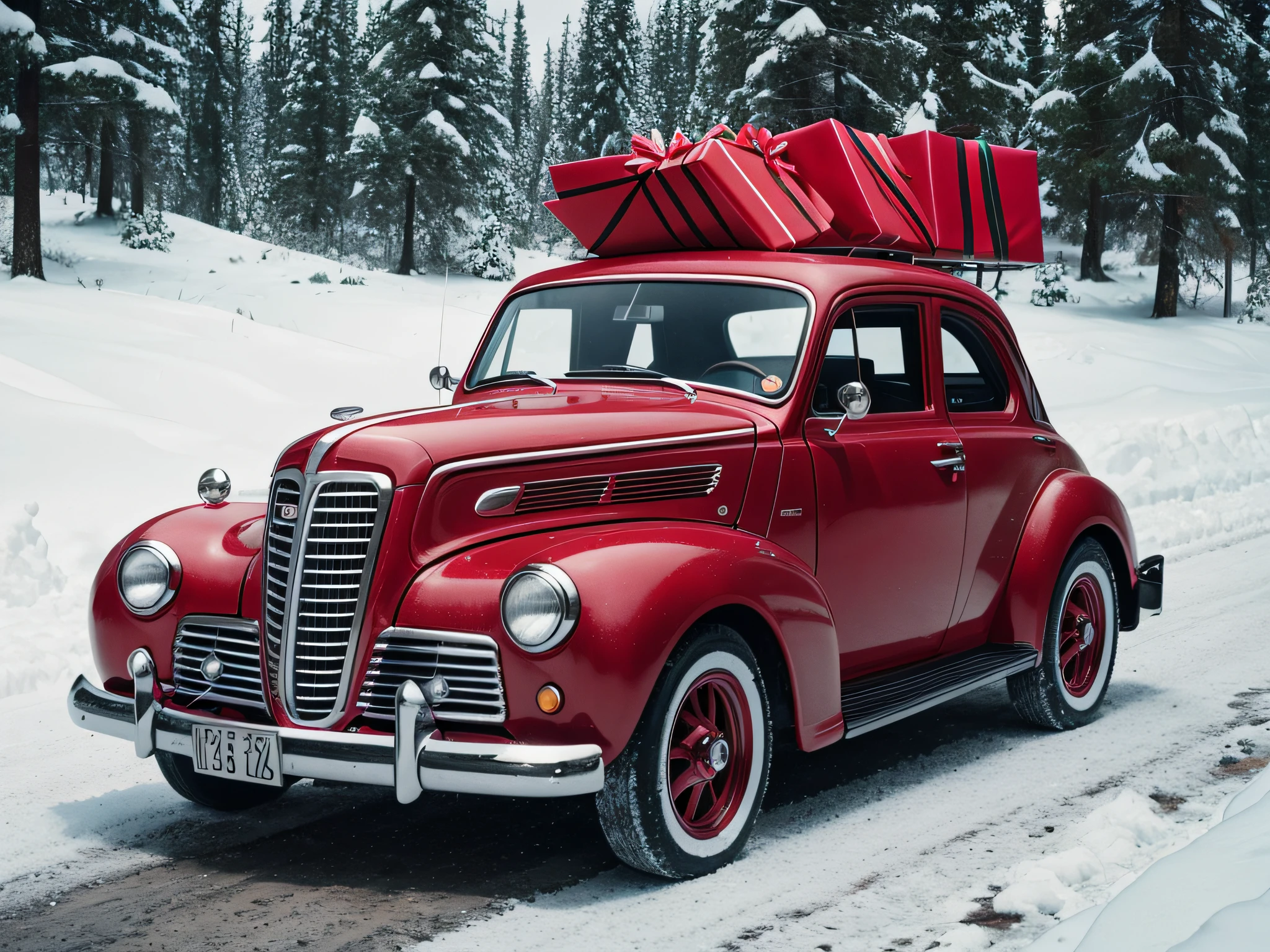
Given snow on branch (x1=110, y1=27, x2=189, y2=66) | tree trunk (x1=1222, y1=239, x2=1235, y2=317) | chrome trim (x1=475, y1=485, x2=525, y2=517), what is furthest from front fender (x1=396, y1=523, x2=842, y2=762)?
tree trunk (x1=1222, y1=239, x2=1235, y2=317)

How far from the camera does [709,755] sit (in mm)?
4223

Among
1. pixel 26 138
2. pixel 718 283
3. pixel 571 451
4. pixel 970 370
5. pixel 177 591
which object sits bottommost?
pixel 177 591

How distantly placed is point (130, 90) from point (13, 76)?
2.83 metres

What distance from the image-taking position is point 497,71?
49.3m

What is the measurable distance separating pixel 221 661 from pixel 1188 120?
35404 mm

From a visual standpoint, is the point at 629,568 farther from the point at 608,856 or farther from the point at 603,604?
the point at 608,856

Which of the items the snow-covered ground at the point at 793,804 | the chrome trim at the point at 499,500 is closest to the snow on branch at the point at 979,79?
the snow-covered ground at the point at 793,804

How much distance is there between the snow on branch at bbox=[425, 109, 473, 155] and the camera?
39938 millimetres

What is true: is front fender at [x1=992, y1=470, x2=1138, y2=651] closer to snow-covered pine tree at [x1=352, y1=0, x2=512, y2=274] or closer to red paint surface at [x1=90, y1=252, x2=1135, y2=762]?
red paint surface at [x1=90, y1=252, x2=1135, y2=762]

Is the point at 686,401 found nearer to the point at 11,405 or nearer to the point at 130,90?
the point at 11,405

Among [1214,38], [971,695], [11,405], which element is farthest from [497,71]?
[971,695]

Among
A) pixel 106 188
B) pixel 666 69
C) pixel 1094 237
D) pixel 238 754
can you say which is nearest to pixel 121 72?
pixel 106 188

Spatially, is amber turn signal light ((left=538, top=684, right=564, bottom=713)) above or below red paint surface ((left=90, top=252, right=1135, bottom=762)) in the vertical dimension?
below

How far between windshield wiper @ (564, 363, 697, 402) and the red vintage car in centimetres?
2
